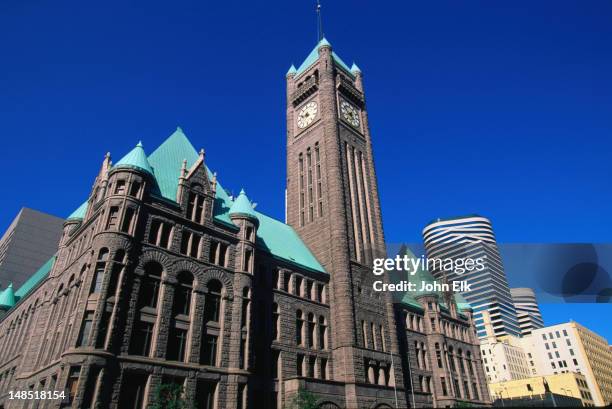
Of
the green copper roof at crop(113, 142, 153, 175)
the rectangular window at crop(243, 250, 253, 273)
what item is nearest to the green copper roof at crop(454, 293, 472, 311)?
the rectangular window at crop(243, 250, 253, 273)

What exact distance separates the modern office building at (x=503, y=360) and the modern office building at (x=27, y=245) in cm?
14069

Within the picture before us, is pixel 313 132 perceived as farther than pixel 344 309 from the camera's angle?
Yes

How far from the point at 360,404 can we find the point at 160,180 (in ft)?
97.5

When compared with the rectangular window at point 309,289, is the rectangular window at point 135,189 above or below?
above

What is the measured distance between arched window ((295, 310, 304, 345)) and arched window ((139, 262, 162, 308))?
16.6 metres

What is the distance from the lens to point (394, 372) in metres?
51.1

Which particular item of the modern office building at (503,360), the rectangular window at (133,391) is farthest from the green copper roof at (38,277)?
the modern office building at (503,360)

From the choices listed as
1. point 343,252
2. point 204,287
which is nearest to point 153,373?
point 204,287

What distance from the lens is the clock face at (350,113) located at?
68062 mm

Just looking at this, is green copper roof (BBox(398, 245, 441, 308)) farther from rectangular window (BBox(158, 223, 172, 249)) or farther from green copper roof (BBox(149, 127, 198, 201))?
rectangular window (BBox(158, 223, 172, 249))

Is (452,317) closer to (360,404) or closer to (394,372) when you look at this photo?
(394,372)

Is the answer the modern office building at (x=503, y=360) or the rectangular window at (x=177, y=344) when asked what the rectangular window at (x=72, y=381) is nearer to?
the rectangular window at (x=177, y=344)

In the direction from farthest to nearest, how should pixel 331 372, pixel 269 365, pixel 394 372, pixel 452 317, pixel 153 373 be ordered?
pixel 452 317
pixel 394 372
pixel 331 372
pixel 269 365
pixel 153 373

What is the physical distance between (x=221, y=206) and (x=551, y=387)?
402ft
